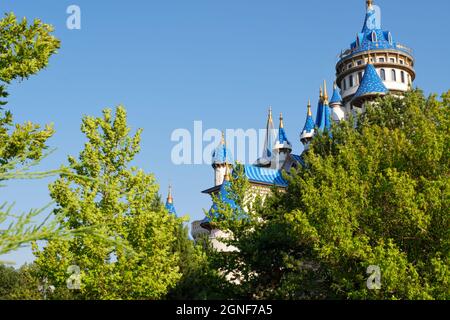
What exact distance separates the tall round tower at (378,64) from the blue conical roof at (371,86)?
4.54 metres

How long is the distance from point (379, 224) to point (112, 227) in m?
9.03

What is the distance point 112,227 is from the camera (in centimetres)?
1873

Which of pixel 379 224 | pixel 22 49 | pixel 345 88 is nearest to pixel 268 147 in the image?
pixel 345 88

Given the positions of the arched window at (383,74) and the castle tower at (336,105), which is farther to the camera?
the castle tower at (336,105)

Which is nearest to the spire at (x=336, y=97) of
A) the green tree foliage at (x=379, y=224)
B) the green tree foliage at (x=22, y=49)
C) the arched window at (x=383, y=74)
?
the arched window at (x=383, y=74)

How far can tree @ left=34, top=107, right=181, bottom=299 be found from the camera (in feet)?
60.5

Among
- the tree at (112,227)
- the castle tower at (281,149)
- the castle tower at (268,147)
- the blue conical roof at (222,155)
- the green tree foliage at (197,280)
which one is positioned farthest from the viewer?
the castle tower at (268,147)

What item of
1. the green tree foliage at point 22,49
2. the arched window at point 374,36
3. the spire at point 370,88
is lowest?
the green tree foliage at point 22,49

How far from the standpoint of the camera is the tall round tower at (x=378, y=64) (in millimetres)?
50250

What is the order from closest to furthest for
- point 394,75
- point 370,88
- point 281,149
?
1. point 370,88
2. point 394,75
3. point 281,149

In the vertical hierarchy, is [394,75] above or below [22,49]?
above

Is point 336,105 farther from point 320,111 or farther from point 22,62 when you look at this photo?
point 22,62

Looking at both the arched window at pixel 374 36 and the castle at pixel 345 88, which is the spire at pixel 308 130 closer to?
the castle at pixel 345 88
